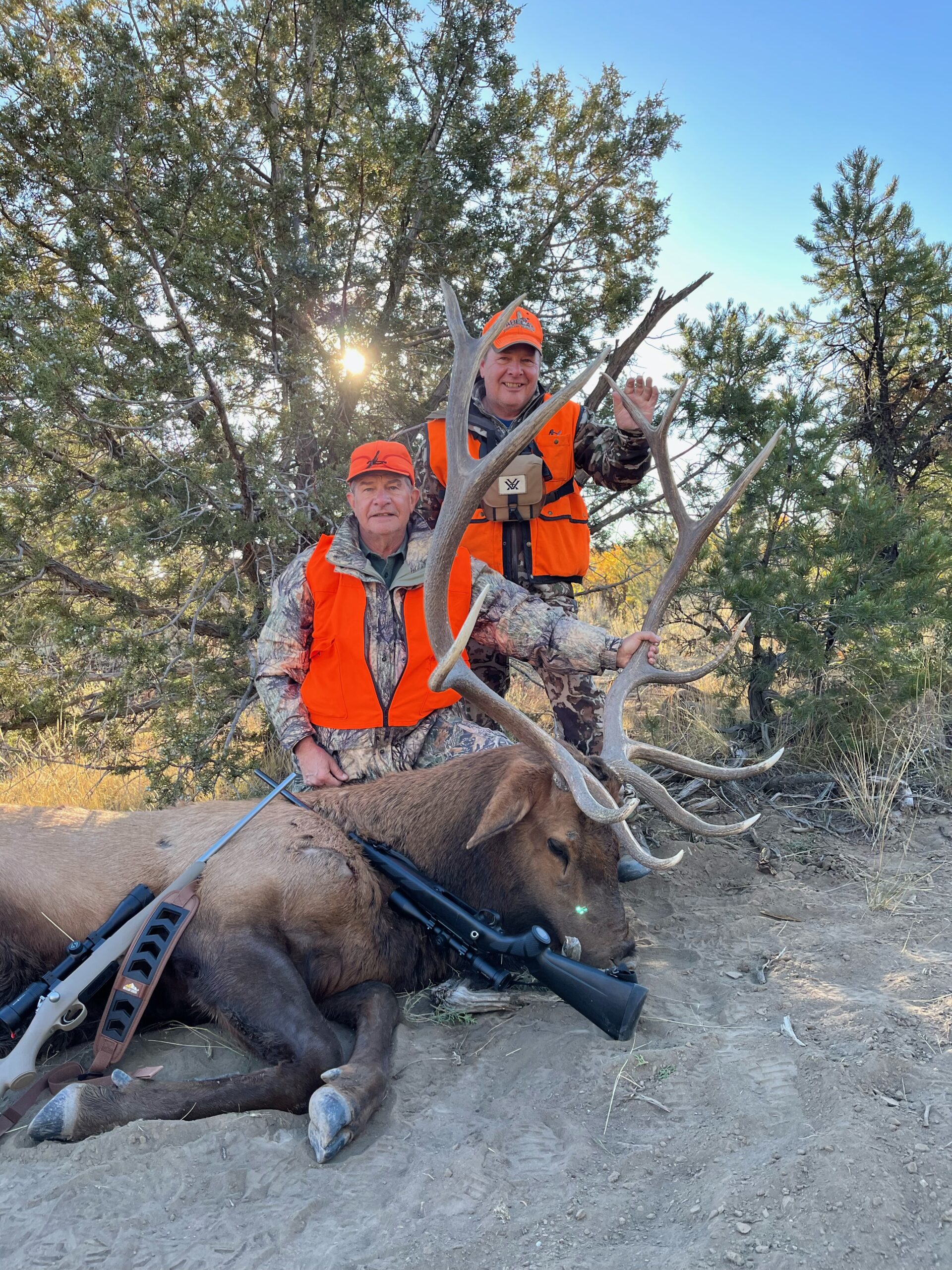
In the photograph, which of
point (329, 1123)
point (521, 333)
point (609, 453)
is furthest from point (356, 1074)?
point (521, 333)

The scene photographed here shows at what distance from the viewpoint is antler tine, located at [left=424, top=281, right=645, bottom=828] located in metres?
3.17

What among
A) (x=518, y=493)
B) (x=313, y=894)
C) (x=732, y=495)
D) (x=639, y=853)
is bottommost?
(x=313, y=894)

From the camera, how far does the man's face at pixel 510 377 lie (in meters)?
5.18

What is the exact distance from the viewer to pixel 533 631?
453cm

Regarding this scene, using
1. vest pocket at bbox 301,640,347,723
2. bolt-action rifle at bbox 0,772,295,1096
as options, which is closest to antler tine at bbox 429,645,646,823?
vest pocket at bbox 301,640,347,723

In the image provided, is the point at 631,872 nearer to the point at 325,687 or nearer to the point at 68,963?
Result: the point at 325,687

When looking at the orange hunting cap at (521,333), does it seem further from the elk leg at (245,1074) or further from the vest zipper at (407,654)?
the elk leg at (245,1074)

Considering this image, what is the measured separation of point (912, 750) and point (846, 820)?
692 millimetres

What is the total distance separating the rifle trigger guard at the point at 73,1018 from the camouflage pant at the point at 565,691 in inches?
96.0

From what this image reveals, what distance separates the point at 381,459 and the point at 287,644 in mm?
1096

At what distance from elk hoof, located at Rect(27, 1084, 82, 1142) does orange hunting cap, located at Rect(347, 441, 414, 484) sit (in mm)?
2934

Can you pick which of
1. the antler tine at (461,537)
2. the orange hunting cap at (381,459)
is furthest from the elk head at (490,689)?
the orange hunting cap at (381,459)

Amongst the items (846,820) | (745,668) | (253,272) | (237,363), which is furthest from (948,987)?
(253,272)

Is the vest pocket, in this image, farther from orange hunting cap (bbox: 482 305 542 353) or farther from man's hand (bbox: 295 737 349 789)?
orange hunting cap (bbox: 482 305 542 353)
